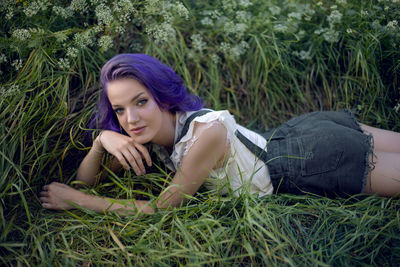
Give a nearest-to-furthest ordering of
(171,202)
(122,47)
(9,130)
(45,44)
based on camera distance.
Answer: (171,202)
(9,130)
(45,44)
(122,47)

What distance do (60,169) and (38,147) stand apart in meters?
0.21

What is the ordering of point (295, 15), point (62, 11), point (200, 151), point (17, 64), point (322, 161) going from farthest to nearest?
point (295, 15) → point (17, 64) → point (62, 11) → point (322, 161) → point (200, 151)

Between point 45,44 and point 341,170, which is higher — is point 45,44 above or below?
above

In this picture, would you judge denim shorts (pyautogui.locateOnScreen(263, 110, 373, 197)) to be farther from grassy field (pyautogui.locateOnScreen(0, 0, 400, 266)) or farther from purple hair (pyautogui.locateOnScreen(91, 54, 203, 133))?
purple hair (pyautogui.locateOnScreen(91, 54, 203, 133))

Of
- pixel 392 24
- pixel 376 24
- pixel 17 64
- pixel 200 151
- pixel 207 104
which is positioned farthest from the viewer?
pixel 207 104

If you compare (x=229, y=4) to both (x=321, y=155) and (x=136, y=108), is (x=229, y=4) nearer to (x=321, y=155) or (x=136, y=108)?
(x=136, y=108)

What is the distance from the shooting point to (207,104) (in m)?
2.94

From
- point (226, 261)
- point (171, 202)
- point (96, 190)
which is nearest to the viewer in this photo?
point (226, 261)

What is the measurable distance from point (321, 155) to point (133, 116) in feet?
4.13

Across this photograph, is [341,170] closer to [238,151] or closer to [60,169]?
[238,151]

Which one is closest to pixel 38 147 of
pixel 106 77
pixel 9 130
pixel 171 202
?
pixel 9 130

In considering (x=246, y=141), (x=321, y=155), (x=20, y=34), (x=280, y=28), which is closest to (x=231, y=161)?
(x=246, y=141)

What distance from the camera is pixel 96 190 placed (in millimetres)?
2215

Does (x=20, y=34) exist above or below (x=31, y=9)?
below
